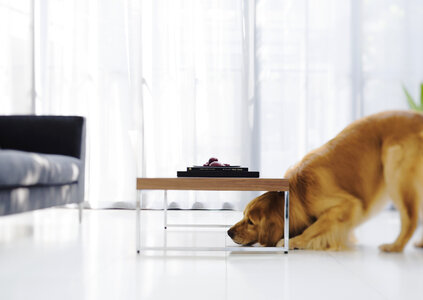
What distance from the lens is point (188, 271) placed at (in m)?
1.53

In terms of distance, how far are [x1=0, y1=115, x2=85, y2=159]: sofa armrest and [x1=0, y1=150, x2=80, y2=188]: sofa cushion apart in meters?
0.20

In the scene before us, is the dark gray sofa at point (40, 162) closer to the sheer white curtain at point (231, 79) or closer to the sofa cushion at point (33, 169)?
the sofa cushion at point (33, 169)

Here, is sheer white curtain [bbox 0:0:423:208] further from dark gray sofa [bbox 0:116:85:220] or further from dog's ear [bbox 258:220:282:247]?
dog's ear [bbox 258:220:282:247]

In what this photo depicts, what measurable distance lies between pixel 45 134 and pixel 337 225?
194 centimetres

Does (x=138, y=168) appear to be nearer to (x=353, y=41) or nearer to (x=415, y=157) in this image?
(x=353, y=41)

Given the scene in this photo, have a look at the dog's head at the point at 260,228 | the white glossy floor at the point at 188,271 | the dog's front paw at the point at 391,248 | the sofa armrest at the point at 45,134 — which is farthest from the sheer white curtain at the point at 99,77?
the dog's front paw at the point at 391,248

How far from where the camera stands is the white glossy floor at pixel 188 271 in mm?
1264

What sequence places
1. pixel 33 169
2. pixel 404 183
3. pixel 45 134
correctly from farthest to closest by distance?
pixel 45 134 → pixel 33 169 → pixel 404 183

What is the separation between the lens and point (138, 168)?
383 centimetres

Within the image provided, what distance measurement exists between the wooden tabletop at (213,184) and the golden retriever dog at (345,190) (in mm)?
185

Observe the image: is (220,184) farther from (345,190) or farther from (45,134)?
(45,134)

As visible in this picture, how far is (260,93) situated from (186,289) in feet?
8.99

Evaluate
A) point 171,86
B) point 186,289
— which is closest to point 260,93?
point 171,86

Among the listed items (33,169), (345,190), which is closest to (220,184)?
(345,190)
